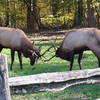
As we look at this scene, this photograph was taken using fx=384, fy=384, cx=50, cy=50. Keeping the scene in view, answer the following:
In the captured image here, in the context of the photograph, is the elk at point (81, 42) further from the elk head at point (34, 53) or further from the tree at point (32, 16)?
the tree at point (32, 16)

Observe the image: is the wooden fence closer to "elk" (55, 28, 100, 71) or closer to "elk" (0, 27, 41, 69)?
"elk" (55, 28, 100, 71)

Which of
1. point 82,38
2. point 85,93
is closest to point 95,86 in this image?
point 85,93

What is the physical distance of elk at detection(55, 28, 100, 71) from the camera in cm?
1055

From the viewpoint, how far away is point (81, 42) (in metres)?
10.7

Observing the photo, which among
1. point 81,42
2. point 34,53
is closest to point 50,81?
point 81,42

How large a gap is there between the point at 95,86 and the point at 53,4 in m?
29.6

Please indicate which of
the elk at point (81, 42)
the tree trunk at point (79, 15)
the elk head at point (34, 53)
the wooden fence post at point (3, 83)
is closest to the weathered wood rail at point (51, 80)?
the wooden fence post at point (3, 83)

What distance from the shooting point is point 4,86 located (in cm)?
458

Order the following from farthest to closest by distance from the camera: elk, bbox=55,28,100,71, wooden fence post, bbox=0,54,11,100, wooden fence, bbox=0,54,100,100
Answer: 1. elk, bbox=55,28,100,71
2. wooden fence, bbox=0,54,100,100
3. wooden fence post, bbox=0,54,11,100

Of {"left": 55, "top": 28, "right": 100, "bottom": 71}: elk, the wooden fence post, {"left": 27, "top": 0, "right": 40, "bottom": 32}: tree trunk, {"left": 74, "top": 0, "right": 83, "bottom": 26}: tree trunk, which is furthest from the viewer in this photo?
{"left": 74, "top": 0, "right": 83, "bottom": 26}: tree trunk

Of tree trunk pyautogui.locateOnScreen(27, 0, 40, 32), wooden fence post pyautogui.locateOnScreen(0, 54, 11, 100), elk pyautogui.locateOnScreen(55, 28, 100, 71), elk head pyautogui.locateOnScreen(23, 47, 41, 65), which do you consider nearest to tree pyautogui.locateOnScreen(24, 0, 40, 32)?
tree trunk pyautogui.locateOnScreen(27, 0, 40, 32)

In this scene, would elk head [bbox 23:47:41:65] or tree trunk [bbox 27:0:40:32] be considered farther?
tree trunk [bbox 27:0:40:32]

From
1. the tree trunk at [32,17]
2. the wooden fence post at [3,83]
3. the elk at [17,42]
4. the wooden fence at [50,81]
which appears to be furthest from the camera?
the tree trunk at [32,17]

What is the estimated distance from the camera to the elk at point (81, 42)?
416 inches
